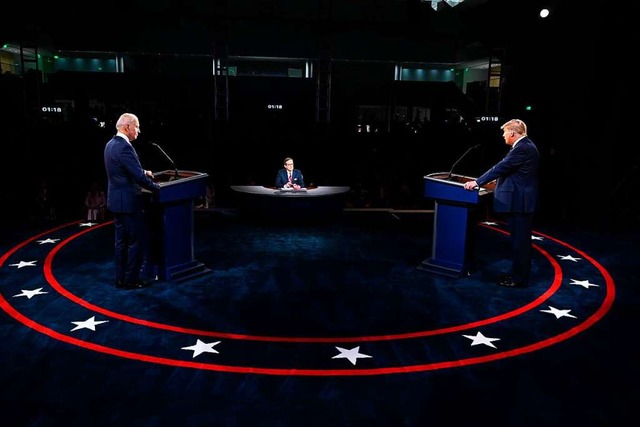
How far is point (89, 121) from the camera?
54.0 ft

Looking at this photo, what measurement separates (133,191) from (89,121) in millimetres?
12731

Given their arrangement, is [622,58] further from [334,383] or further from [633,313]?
[334,383]

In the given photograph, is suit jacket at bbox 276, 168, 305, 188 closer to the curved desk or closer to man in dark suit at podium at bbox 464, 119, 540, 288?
the curved desk

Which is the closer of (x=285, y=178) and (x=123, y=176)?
(x=123, y=176)

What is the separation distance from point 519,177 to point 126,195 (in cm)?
424

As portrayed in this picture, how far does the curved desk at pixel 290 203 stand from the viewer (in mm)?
8914

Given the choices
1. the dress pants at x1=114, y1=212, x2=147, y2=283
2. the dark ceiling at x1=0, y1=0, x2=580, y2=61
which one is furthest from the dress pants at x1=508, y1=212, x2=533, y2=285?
the dark ceiling at x1=0, y1=0, x2=580, y2=61

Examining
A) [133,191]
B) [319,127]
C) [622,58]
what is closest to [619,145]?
[622,58]

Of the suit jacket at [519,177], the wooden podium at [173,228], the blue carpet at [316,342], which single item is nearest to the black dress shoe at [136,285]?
the blue carpet at [316,342]

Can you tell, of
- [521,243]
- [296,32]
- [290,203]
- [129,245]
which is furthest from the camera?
[296,32]

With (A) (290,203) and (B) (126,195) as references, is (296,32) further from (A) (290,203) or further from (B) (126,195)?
(B) (126,195)

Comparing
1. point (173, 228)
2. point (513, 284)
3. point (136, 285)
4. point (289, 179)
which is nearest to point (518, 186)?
point (513, 284)

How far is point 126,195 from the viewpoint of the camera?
17.3 feet

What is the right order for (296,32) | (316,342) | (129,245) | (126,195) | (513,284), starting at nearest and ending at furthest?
1. (316,342)
2. (126,195)
3. (129,245)
4. (513,284)
5. (296,32)
